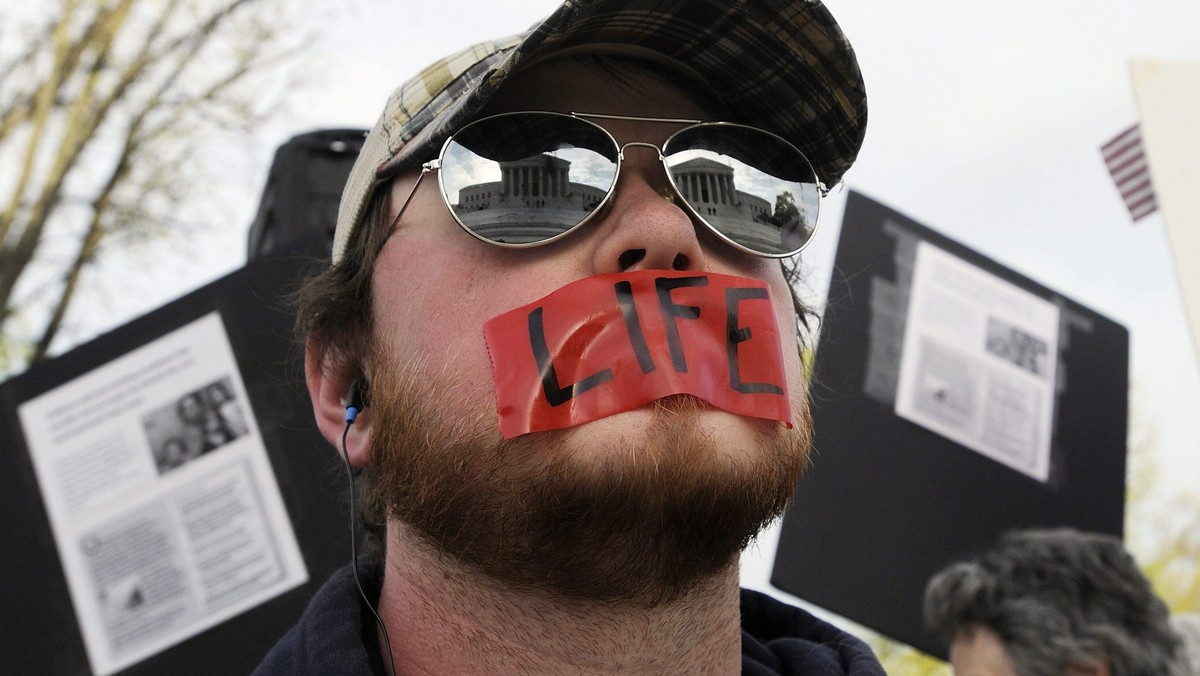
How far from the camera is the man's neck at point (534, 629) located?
1.59 m

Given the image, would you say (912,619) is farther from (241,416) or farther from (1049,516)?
(241,416)

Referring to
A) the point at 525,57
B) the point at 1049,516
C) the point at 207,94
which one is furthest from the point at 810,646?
the point at 207,94

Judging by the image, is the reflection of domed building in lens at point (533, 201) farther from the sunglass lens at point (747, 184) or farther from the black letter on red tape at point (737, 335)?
the black letter on red tape at point (737, 335)

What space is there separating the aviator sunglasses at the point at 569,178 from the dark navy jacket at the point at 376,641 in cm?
62

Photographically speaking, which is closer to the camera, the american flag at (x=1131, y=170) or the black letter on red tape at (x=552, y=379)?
the black letter on red tape at (x=552, y=379)

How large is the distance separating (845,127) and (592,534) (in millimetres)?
885

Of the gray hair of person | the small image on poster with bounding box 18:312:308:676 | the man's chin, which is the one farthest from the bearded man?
the gray hair of person

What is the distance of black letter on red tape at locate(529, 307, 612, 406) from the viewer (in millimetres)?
1442


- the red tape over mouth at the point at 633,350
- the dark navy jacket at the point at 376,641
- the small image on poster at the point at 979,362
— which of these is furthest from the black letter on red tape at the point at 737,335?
the small image on poster at the point at 979,362

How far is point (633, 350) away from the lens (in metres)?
1.44

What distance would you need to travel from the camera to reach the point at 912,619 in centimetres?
262

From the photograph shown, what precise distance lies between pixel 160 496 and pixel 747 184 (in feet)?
4.44

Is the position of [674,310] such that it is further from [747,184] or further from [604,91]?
[604,91]

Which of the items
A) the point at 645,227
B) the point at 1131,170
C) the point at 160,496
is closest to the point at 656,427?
the point at 645,227
